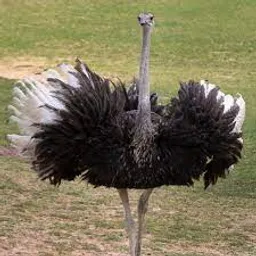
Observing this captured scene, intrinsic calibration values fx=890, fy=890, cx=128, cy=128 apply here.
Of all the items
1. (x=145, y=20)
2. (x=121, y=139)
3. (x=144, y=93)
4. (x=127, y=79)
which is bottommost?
(x=121, y=139)

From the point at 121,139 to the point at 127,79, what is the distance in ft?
36.6

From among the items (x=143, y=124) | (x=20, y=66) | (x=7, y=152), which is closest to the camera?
(x=143, y=124)

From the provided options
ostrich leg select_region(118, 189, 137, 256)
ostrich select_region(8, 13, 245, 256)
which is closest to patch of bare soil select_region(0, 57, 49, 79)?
ostrich leg select_region(118, 189, 137, 256)

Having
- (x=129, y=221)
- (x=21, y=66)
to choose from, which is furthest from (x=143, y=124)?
(x=21, y=66)

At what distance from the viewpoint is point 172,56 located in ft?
63.6

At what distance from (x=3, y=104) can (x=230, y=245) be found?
271 inches

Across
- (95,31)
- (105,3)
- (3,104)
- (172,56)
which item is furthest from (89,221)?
(105,3)

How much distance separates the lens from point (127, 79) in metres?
16.6

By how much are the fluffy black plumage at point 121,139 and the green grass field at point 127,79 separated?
1.21m

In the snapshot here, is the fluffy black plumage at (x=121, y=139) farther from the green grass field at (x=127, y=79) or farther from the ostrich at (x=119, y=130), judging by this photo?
the green grass field at (x=127, y=79)

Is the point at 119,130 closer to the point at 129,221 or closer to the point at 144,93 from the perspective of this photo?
the point at 144,93

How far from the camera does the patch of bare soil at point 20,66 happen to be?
56.5 ft

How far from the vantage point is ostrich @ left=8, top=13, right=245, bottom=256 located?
5.54 m

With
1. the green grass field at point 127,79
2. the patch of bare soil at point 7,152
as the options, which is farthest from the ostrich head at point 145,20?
the patch of bare soil at point 7,152
